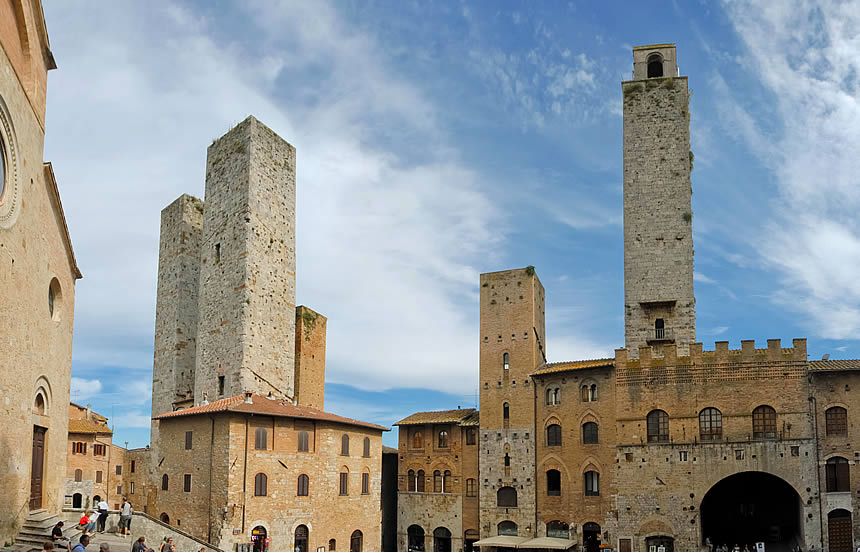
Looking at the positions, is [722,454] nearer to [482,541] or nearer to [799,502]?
[799,502]

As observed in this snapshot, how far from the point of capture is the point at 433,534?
46875mm

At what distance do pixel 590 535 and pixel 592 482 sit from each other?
2.49 meters

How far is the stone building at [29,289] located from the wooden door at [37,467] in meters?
0.03

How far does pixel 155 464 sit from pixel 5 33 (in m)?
22.5

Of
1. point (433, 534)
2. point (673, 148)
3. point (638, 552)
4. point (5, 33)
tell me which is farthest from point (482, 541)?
point (5, 33)

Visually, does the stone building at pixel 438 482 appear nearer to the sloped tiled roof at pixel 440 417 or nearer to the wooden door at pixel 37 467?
the sloped tiled roof at pixel 440 417

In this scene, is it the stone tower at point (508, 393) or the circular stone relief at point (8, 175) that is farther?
the stone tower at point (508, 393)

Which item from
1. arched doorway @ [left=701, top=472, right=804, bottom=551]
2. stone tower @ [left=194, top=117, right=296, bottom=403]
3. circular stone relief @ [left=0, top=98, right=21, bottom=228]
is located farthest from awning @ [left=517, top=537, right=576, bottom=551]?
circular stone relief @ [left=0, top=98, right=21, bottom=228]

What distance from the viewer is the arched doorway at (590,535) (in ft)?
132

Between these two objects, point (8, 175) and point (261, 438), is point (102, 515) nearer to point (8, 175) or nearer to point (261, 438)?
point (261, 438)

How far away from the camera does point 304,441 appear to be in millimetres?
35219

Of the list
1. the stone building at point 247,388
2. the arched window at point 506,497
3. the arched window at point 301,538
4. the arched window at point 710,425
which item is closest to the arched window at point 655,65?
the arched window at point 710,425

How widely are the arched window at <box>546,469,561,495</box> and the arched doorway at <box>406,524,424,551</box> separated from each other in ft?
29.5

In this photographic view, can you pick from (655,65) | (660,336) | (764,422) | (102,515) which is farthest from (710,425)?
(102,515)
